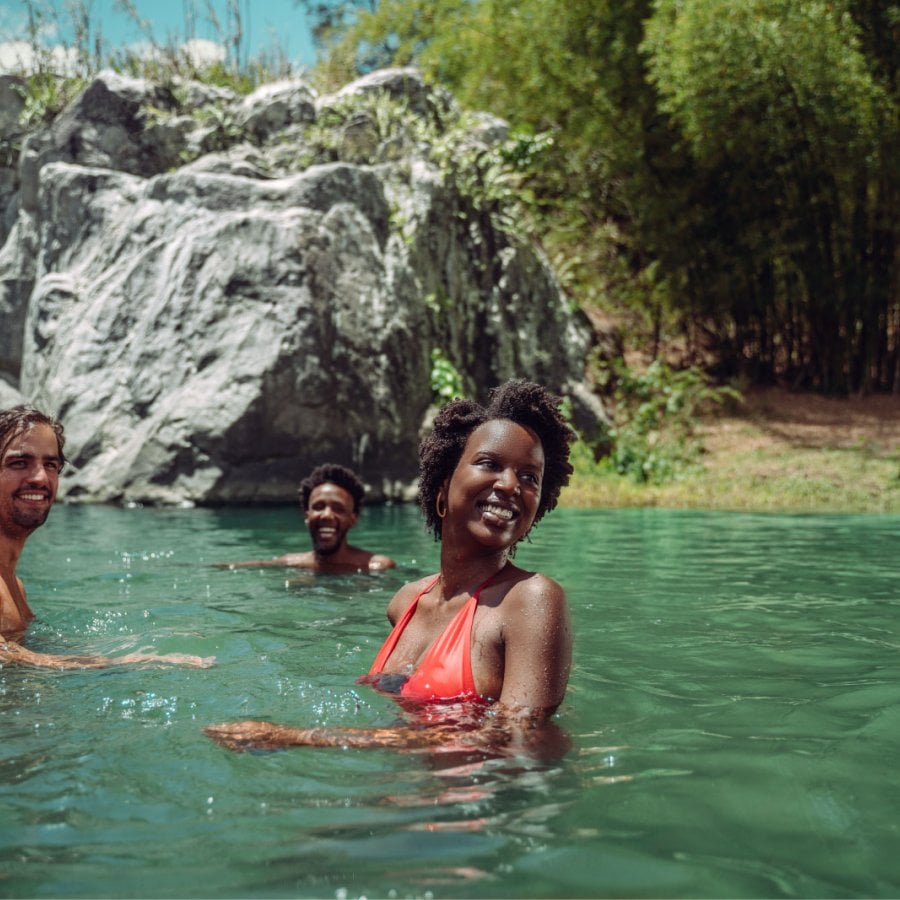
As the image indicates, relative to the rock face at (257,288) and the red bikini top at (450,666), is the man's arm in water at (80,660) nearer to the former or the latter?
the red bikini top at (450,666)

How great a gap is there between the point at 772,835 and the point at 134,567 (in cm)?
615

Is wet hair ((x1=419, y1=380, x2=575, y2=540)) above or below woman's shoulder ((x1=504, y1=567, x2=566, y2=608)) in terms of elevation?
above

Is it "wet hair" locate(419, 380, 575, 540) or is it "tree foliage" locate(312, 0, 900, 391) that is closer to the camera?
"wet hair" locate(419, 380, 575, 540)

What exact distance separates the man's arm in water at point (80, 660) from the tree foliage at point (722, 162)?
521 inches

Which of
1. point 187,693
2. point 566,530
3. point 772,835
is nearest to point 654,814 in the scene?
point 772,835

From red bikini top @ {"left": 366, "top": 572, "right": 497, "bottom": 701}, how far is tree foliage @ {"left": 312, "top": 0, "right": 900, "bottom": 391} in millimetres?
13772

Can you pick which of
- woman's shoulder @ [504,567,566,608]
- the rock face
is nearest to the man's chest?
woman's shoulder @ [504,567,566,608]

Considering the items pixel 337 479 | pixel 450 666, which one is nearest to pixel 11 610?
pixel 450 666

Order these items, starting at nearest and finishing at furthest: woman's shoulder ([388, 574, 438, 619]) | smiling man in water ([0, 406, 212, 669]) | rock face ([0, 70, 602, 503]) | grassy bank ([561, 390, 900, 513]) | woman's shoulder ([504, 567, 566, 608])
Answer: woman's shoulder ([504, 567, 566, 608]) → woman's shoulder ([388, 574, 438, 619]) → smiling man in water ([0, 406, 212, 669]) → rock face ([0, 70, 602, 503]) → grassy bank ([561, 390, 900, 513])

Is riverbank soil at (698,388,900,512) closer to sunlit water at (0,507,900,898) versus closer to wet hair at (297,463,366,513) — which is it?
wet hair at (297,463,366,513)

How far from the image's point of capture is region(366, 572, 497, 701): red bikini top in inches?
126

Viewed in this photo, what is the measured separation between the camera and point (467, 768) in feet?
9.41

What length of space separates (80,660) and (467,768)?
218cm

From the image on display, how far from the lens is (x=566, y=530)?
10398 millimetres
